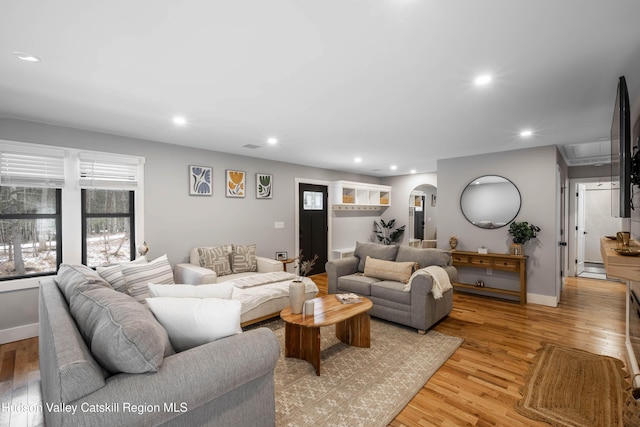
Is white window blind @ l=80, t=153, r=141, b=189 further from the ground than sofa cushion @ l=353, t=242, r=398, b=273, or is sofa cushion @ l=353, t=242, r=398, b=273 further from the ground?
white window blind @ l=80, t=153, r=141, b=189

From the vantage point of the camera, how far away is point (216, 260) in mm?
4195

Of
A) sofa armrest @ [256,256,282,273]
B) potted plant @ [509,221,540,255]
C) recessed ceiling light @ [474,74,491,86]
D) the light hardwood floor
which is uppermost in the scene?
recessed ceiling light @ [474,74,491,86]

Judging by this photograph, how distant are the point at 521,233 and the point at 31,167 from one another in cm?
627

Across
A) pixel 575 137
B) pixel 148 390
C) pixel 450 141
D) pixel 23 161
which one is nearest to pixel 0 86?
pixel 23 161

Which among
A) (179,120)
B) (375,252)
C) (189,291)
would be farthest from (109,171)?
(375,252)

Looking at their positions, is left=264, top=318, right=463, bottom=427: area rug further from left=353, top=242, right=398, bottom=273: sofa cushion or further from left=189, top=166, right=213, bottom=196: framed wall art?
left=189, top=166, right=213, bottom=196: framed wall art

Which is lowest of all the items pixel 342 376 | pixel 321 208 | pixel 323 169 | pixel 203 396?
pixel 342 376

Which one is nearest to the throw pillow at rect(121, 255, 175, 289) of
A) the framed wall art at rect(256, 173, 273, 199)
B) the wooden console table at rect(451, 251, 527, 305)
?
the framed wall art at rect(256, 173, 273, 199)

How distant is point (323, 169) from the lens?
6.41 meters

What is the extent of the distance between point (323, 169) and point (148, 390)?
559cm

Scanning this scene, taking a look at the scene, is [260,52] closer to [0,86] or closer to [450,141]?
[0,86]

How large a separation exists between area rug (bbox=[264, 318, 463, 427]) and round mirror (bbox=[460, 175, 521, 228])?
245 cm

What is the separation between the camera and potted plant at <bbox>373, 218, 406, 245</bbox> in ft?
24.4

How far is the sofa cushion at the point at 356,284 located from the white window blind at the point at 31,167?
357 cm
